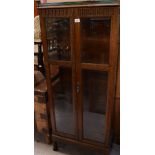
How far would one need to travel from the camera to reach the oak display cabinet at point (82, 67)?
1.40 m

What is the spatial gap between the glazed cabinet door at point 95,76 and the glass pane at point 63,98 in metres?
0.13

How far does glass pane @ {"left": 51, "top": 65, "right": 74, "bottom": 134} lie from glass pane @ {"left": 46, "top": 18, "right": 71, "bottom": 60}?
12 cm

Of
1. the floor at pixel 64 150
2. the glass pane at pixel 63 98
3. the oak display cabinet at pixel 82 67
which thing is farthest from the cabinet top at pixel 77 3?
the floor at pixel 64 150

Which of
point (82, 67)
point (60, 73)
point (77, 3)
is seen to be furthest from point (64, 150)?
point (77, 3)

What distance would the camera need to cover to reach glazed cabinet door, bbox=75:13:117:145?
4.71 feet

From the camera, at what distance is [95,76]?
1590 mm

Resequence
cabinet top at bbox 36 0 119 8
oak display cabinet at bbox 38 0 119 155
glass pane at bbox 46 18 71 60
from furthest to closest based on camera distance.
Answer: glass pane at bbox 46 18 71 60 → oak display cabinet at bbox 38 0 119 155 → cabinet top at bbox 36 0 119 8

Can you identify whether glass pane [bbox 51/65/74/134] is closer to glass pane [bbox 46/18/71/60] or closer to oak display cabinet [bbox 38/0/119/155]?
oak display cabinet [bbox 38/0/119/155]

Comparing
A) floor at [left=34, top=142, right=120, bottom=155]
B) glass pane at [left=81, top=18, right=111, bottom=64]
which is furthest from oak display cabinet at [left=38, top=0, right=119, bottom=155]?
floor at [left=34, top=142, right=120, bottom=155]

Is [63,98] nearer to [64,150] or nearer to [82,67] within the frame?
[82,67]

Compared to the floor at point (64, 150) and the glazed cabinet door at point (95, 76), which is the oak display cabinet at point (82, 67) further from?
the floor at point (64, 150)

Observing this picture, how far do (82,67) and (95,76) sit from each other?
0.14 m
